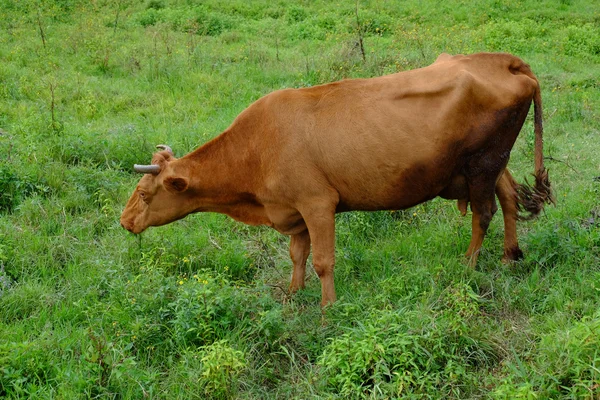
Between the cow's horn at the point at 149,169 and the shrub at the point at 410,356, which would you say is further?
the cow's horn at the point at 149,169

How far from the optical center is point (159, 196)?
6.14m

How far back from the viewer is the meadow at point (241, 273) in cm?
460

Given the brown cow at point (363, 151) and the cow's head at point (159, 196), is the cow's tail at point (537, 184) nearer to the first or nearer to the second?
the brown cow at point (363, 151)

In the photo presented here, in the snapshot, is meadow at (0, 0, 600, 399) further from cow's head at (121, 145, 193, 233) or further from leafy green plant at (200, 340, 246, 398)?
cow's head at (121, 145, 193, 233)

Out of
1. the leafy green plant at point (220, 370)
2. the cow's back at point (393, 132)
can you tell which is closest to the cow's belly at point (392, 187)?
the cow's back at point (393, 132)

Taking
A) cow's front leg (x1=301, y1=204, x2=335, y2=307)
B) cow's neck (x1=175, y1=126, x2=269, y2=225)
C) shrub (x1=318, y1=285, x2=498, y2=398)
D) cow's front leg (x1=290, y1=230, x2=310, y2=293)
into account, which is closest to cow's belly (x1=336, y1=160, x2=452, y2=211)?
cow's front leg (x1=301, y1=204, x2=335, y2=307)

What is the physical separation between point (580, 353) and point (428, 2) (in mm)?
12754

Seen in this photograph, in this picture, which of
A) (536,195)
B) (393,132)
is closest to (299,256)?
(393,132)

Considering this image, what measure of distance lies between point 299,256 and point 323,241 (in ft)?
1.77

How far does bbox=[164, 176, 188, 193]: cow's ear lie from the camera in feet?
19.3

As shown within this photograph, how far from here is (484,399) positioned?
172 inches

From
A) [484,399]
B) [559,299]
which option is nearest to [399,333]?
[484,399]

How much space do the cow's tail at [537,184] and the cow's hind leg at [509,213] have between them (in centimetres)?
10

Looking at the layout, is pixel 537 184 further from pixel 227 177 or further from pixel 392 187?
pixel 227 177
